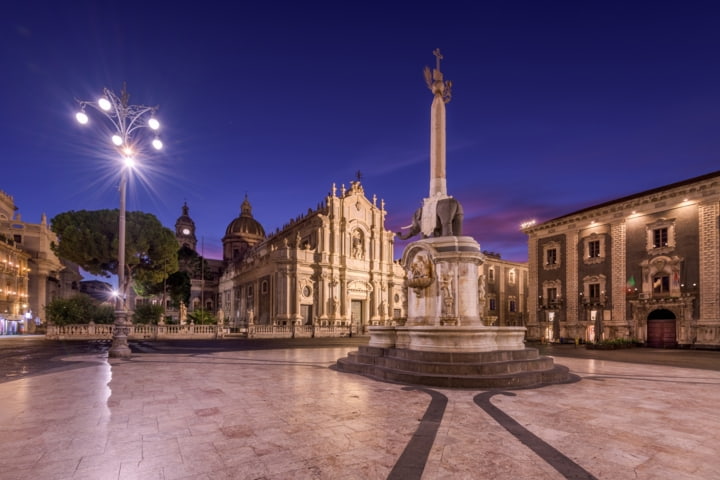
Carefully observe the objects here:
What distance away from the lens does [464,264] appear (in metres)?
12.6

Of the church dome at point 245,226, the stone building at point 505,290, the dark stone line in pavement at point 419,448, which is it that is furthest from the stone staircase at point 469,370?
the church dome at point 245,226

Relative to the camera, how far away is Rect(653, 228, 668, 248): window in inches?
1200

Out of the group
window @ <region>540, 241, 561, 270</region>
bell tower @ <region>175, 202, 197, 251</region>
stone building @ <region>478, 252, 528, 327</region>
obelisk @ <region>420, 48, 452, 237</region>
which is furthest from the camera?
bell tower @ <region>175, 202, 197, 251</region>

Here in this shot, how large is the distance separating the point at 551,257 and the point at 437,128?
93.6 feet

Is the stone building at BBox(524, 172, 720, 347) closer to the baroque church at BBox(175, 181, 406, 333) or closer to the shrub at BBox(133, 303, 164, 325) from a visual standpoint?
the baroque church at BBox(175, 181, 406, 333)

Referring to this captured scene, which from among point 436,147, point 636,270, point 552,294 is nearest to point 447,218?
point 436,147

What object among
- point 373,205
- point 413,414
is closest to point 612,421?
point 413,414

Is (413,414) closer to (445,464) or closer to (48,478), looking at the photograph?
(445,464)

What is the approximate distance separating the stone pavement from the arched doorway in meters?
24.4

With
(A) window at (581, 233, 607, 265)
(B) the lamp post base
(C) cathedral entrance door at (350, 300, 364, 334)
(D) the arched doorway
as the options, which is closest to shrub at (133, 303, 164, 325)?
(C) cathedral entrance door at (350, 300, 364, 334)

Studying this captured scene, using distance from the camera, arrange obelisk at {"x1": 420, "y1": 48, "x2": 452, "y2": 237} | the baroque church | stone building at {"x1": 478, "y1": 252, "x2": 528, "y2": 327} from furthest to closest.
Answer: stone building at {"x1": 478, "y1": 252, "x2": 528, "y2": 327} < the baroque church < obelisk at {"x1": 420, "y1": 48, "x2": 452, "y2": 237}

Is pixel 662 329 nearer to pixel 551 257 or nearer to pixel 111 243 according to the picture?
pixel 551 257

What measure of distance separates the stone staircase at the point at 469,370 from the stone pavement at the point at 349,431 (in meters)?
0.55

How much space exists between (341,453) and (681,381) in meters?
11.1
